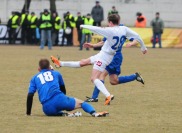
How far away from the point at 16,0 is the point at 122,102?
3971 cm

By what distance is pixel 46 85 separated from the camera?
39.0 feet

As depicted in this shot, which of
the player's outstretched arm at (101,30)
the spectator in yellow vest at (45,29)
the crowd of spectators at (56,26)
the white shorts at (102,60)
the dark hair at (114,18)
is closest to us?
the player's outstretched arm at (101,30)

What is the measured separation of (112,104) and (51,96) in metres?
2.77

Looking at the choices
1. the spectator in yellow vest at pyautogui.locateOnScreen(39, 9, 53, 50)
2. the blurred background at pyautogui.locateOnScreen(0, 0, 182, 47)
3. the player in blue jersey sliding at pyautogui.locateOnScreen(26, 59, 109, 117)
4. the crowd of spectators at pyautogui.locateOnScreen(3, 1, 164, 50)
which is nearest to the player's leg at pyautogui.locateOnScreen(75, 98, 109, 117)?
the player in blue jersey sliding at pyautogui.locateOnScreen(26, 59, 109, 117)

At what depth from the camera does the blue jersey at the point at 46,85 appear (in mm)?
11859

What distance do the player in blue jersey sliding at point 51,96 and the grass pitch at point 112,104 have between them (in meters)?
0.16

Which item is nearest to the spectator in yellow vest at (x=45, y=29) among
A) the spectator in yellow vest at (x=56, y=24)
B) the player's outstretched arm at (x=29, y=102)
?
the spectator in yellow vest at (x=56, y=24)

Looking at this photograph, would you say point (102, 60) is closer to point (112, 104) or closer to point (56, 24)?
point (112, 104)

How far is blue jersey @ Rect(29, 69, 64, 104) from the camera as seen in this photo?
11.9 meters

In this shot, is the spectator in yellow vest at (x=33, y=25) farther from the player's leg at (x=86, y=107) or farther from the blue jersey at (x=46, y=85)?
the player's leg at (x=86, y=107)

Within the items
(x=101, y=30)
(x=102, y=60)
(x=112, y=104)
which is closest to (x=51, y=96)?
(x=101, y=30)

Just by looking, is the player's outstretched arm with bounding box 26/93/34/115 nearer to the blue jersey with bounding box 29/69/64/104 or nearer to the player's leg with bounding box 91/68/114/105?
the blue jersey with bounding box 29/69/64/104

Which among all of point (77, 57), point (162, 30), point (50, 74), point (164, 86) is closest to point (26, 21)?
point (162, 30)

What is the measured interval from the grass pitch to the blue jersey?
0.39 m
